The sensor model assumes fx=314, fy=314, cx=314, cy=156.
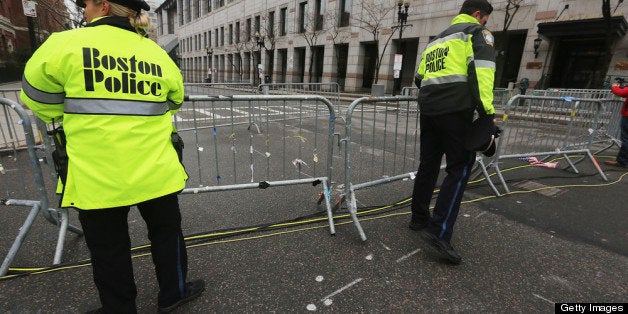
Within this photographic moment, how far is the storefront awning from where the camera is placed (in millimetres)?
15281

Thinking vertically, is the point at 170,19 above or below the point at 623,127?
above

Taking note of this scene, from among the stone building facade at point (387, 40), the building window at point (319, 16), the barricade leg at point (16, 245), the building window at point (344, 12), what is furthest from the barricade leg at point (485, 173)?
the building window at point (319, 16)

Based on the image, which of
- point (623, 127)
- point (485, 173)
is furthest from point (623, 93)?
point (485, 173)

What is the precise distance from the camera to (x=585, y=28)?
16.4 m

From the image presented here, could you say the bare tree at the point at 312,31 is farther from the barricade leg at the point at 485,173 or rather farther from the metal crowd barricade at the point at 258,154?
the barricade leg at the point at 485,173

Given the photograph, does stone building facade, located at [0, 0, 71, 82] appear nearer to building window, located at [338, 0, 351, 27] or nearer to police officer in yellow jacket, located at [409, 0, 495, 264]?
building window, located at [338, 0, 351, 27]

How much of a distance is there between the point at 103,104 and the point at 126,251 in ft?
2.96

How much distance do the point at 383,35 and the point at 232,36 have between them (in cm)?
3016

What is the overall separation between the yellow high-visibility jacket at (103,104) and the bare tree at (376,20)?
26.2 m

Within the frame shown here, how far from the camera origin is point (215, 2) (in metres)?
53.7

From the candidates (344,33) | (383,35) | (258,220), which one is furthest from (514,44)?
(258,220)

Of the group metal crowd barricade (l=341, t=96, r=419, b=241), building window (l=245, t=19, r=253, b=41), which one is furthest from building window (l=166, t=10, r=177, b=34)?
metal crowd barricade (l=341, t=96, r=419, b=241)

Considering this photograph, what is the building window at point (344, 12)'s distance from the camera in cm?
2991

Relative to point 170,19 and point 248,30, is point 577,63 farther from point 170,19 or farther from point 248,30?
point 170,19
